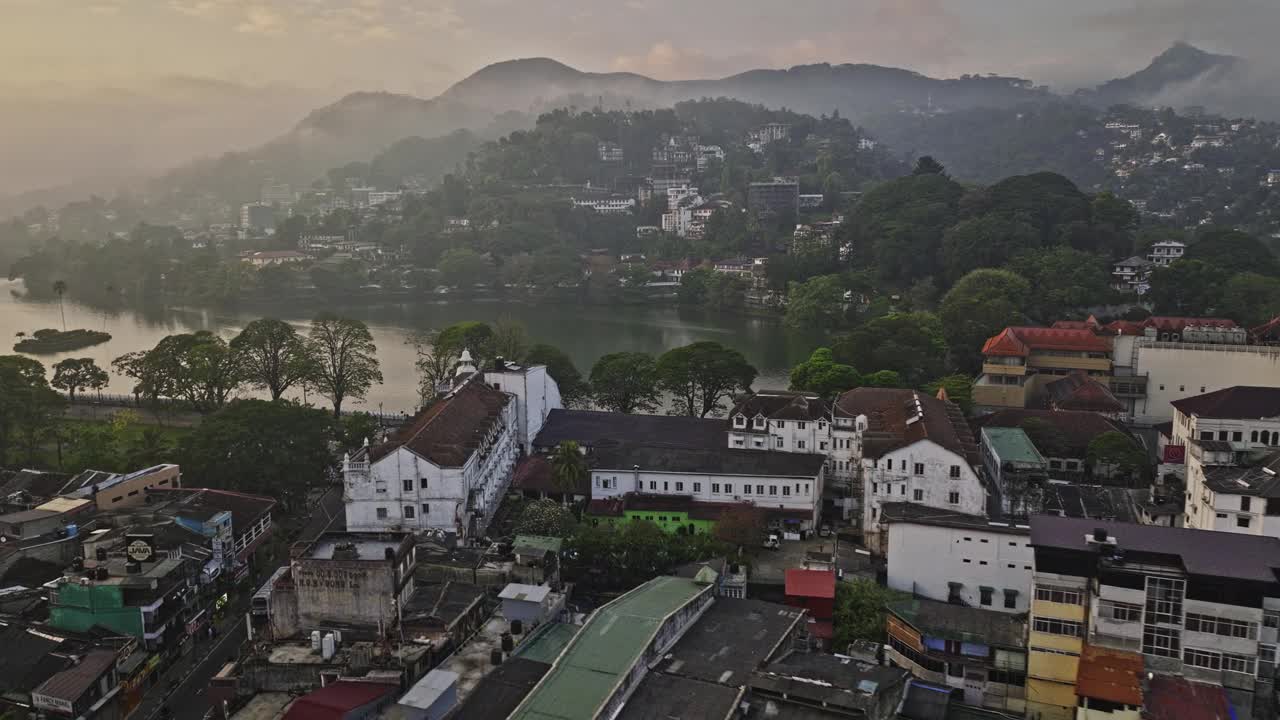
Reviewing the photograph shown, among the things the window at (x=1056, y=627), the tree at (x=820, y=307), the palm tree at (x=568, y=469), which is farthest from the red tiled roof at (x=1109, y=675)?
the tree at (x=820, y=307)

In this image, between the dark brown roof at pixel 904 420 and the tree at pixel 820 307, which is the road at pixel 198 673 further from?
the tree at pixel 820 307

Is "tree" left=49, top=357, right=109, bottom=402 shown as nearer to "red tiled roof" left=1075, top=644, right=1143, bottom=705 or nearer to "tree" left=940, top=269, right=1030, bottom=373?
"tree" left=940, top=269, right=1030, bottom=373

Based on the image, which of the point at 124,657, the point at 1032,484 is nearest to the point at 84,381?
the point at 124,657

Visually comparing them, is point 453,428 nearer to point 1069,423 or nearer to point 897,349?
Answer: point 1069,423

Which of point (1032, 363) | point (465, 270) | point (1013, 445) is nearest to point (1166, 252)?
point (1032, 363)

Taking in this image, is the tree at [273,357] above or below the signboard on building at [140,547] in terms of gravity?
above

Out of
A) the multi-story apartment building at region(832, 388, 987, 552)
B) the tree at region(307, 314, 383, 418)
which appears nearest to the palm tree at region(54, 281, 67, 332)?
the tree at region(307, 314, 383, 418)

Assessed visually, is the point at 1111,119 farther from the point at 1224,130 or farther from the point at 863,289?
the point at 863,289
